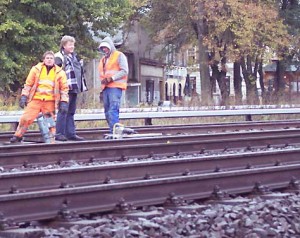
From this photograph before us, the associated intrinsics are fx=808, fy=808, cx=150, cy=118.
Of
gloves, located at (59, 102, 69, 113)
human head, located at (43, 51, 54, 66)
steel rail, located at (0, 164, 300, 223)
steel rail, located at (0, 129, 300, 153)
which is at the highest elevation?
human head, located at (43, 51, 54, 66)

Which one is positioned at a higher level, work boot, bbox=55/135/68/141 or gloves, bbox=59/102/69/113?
gloves, bbox=59/102/69/113

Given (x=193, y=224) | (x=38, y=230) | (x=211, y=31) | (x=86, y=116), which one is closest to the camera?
(x=38, y=230)

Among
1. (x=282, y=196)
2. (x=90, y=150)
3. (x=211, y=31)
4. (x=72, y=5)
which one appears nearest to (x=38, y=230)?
(x=282, y=196)

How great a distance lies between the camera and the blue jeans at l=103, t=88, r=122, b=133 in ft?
48.8

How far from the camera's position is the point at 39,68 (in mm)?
13641

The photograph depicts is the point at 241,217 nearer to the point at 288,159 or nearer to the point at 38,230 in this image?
the point at 38,230

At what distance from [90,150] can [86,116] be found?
7.62 m

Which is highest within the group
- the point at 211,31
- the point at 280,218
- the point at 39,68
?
the point at 211,31

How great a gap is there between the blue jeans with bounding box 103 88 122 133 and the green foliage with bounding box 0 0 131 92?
23.4 metres

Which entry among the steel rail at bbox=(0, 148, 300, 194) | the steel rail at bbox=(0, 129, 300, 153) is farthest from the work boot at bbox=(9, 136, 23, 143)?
the steel rail at bbox=(0, 148, 300, 194)

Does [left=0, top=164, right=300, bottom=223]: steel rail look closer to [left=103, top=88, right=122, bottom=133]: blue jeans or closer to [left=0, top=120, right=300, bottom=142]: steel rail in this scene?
[left=103, top=88, right=122, bottom=133]: blue jeans

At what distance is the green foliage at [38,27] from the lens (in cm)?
3922

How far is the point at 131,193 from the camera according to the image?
25.8ft

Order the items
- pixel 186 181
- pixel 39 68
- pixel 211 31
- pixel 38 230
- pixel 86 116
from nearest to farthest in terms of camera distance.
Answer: pixel 38 230, pixel 186 181, pixel 39 68, pixel 86 116, pixel 211 31
